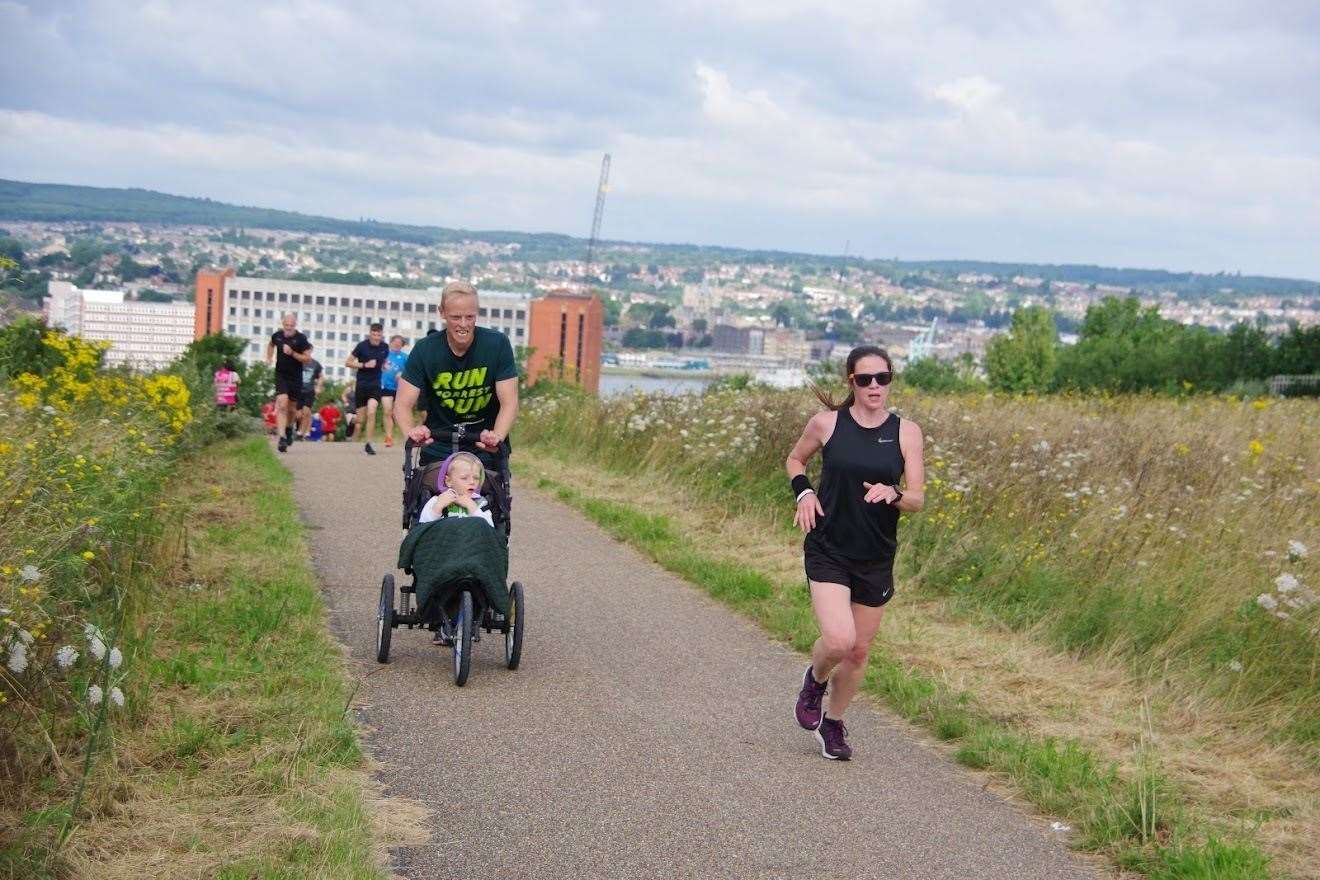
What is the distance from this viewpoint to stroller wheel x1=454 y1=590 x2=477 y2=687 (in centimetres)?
836

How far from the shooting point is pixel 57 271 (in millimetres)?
22656

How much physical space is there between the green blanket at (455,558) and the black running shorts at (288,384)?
13945 mm

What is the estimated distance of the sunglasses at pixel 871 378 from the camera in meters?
7.21

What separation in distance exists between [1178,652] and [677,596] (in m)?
3.80

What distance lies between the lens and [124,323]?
2350 centimetres

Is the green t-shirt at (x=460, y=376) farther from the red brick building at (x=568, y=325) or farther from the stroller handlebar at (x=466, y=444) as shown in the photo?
the red brick building at (x=568, y=325)

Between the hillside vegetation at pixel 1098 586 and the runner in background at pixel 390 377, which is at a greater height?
the hillside vegetation at pixel 1098 586

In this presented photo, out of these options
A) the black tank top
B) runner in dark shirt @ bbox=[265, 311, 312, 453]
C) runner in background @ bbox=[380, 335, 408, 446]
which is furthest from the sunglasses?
runner in background @ bbox=[380, 335, 408, 446]

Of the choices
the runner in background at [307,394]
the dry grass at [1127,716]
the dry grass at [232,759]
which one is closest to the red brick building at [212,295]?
the runner in background at [307,394]

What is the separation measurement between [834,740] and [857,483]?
1.19 m

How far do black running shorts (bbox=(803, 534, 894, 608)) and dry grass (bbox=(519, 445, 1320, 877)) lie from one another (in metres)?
1.22

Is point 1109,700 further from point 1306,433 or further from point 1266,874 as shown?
point 1306,433

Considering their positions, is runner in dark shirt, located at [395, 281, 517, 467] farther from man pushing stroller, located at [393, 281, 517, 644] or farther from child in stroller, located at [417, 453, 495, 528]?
child in stroller, located at [417, 453, 495, 528]

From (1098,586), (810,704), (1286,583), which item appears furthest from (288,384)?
(1286,583)
